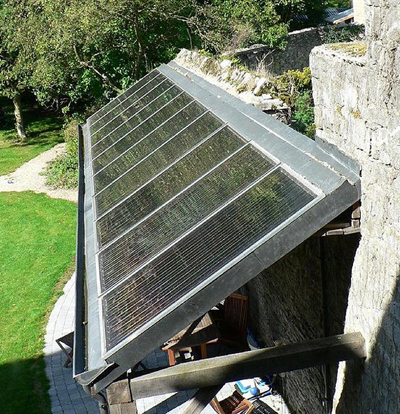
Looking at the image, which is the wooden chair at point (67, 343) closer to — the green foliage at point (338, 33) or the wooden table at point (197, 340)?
the wooden table at point (197, 340)

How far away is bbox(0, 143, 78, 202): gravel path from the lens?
18062 mm

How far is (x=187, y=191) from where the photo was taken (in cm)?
470

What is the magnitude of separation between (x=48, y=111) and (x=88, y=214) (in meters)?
24.4

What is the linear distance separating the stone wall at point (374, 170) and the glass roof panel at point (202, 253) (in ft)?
1.43

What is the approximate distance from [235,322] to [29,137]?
1798 centimetres

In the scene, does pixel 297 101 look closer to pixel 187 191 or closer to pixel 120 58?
pixel 187 191

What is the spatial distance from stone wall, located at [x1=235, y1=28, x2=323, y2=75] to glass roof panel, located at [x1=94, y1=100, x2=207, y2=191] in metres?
12.1

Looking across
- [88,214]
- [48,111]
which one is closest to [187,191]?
[88,214]

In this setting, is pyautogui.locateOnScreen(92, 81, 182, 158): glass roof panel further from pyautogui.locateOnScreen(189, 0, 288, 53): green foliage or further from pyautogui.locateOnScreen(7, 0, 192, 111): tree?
pyautogui.locateOnScreen(189, 0, 288, 53): green foliage

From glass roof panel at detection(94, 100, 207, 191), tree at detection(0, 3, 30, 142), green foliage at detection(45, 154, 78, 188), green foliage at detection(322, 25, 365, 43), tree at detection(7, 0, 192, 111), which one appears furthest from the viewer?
green foliage at detection(322, 25, 365, 43)

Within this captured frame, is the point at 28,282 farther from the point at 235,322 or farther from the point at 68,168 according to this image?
the point at 68,168

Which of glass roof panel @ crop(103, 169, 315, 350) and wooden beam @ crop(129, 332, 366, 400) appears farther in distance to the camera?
wooden beam @ crop(129, 332, 366, 400)

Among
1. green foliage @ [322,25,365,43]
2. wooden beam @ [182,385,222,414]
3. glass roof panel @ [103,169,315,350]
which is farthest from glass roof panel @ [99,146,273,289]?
green foliage @ [322,25,365,43]

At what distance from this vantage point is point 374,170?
3439 millimetres
